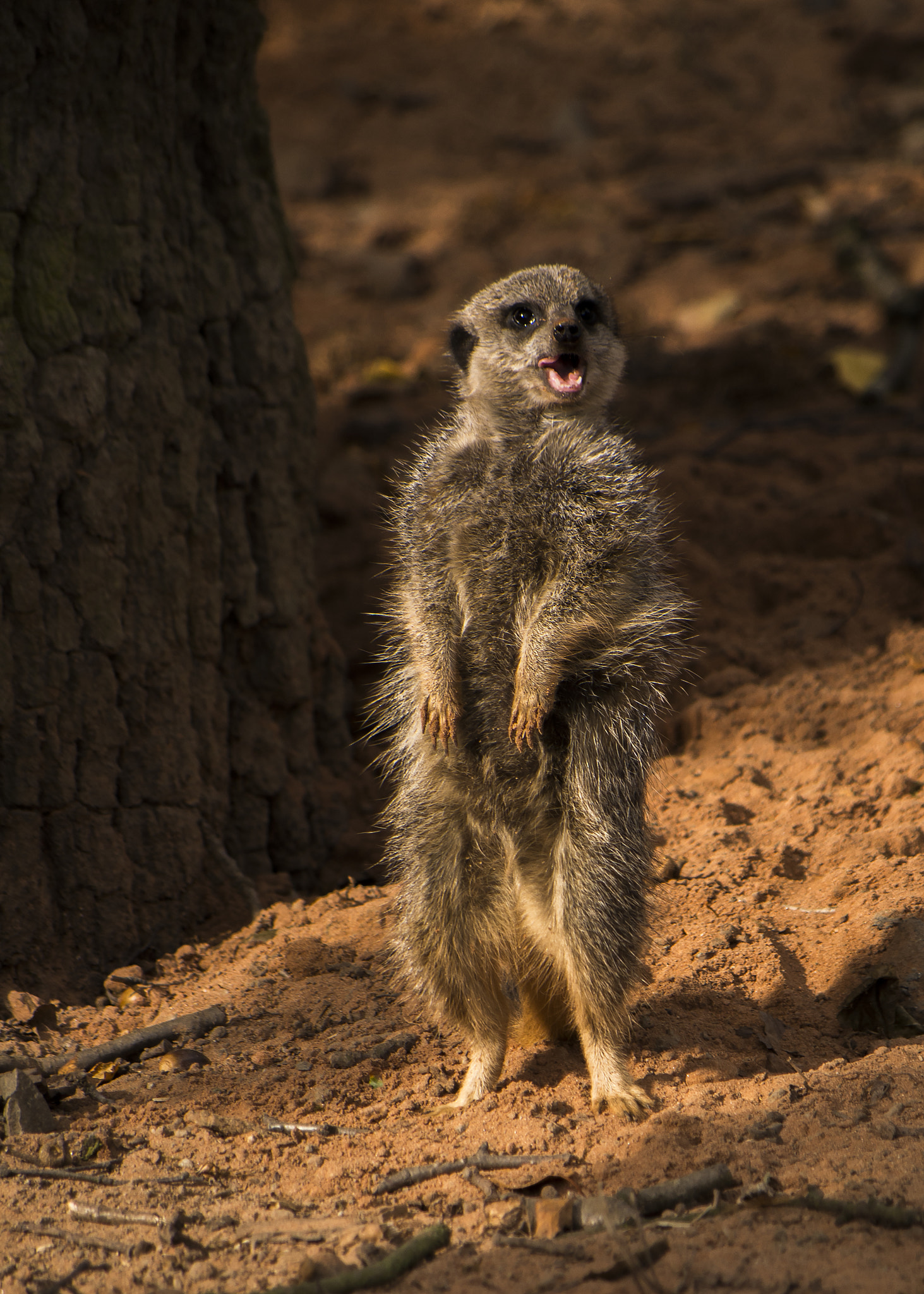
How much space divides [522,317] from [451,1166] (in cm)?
239

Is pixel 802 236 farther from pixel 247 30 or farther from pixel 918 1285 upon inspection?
pixel 918 1285

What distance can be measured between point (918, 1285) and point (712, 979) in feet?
4.46

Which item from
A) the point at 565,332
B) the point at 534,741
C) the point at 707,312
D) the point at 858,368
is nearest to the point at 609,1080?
the point at 534,741

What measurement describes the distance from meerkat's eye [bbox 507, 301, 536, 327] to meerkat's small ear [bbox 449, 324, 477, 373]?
0.19 meters

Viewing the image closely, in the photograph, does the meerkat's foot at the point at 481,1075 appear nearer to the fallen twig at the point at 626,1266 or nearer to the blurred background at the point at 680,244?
the fallen twig at the point at 626,1266

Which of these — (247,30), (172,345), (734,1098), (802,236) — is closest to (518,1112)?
(734,1098)

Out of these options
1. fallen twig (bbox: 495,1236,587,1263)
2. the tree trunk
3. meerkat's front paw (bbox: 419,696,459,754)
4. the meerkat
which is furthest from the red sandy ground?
meerkat's front paw (bbox: 419,696,459,754)

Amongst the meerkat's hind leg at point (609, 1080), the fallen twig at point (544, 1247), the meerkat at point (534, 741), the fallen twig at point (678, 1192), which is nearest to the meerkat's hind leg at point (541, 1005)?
the meerkat at point (534, 741)

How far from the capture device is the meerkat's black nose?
11.1ft

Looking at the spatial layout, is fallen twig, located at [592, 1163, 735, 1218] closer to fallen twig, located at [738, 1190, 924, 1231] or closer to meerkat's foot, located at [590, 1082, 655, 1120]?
fallen twig, located at [738, 1190, 924, 1231]

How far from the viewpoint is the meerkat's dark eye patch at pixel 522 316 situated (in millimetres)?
3639

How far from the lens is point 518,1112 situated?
2893 mm

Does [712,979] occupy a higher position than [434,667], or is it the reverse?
[434,667]

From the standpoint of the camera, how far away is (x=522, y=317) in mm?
3656
